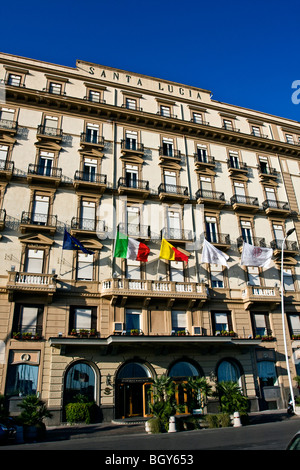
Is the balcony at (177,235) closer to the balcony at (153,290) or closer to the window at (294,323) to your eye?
the balcony at (153,290)

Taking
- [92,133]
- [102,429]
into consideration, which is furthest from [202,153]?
[102,429]

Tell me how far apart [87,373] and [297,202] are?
27233mm

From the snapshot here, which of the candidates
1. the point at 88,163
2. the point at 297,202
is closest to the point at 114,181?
the point at 88,163

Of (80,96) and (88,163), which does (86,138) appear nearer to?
(88,163)

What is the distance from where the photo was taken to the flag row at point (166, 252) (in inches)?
966

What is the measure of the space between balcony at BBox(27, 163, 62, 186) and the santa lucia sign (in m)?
12.5

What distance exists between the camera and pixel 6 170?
27062 mm

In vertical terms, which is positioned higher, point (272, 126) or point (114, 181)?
point (272, 126)

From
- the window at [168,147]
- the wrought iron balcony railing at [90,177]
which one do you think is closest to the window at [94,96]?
the window at [168,147]

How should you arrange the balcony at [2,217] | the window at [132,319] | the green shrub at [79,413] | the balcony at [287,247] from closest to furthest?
the green shrub at [79,413] → the balcony at [2,217] → the window at [132,319] → the balcony at [287,247]

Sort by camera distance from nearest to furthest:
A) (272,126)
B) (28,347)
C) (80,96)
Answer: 1. (28,347)
2. (80,96)
3. (272,126)

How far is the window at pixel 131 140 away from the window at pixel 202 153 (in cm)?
664

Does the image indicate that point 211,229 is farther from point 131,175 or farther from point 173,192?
point 131,175

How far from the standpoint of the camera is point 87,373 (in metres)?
23.7
